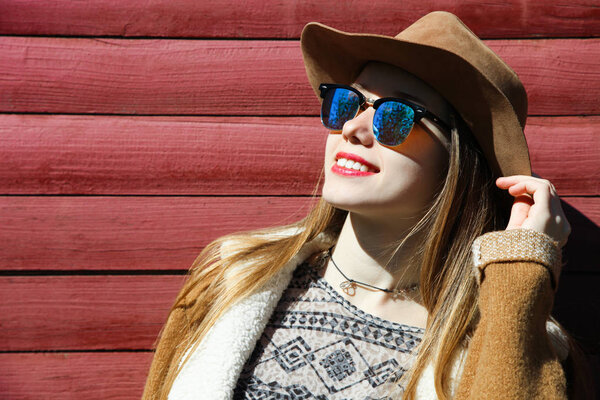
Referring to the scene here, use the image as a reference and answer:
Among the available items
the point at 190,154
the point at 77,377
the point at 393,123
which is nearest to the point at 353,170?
the point at 393,123

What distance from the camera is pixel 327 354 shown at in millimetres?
1581

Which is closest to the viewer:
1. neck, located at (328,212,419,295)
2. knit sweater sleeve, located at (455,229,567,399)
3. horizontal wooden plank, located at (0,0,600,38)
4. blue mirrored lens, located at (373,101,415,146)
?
knit sweater sleeve, located at (455,229,567,399)

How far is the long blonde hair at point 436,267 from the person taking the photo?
61.3 inches

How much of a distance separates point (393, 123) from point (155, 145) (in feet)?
2.79

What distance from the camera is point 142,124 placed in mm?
1946

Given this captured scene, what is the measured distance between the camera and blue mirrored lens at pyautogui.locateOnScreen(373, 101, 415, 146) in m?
1.49

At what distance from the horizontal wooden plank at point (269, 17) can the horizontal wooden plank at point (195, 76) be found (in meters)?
0.04

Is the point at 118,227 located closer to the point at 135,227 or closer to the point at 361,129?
the point at 135,227

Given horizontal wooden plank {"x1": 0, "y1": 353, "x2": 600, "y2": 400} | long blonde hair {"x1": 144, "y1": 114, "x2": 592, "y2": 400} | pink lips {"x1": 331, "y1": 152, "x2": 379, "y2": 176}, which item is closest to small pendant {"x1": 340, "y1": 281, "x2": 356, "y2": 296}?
long blonde hair {"x1": 144, "y1": 114, "x2": 592, "y2": 400}

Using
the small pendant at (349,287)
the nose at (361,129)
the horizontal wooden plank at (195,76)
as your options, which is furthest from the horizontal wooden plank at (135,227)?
the nose at (361,129)

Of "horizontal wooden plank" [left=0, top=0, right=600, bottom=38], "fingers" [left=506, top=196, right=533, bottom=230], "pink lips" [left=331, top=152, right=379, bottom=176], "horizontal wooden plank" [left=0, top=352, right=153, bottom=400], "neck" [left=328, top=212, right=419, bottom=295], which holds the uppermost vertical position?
"horizontal wooden plank" [left=0, top=0, right=600, bottom=38]

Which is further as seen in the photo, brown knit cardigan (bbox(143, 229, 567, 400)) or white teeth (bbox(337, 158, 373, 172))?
white teeth (bbox(337, 158, 373, 172))

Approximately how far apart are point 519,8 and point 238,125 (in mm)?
1026

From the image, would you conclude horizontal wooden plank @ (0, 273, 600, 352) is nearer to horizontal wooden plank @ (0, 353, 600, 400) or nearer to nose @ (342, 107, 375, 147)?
horizontal wooden plank @ (0, 353, 600, 400)
